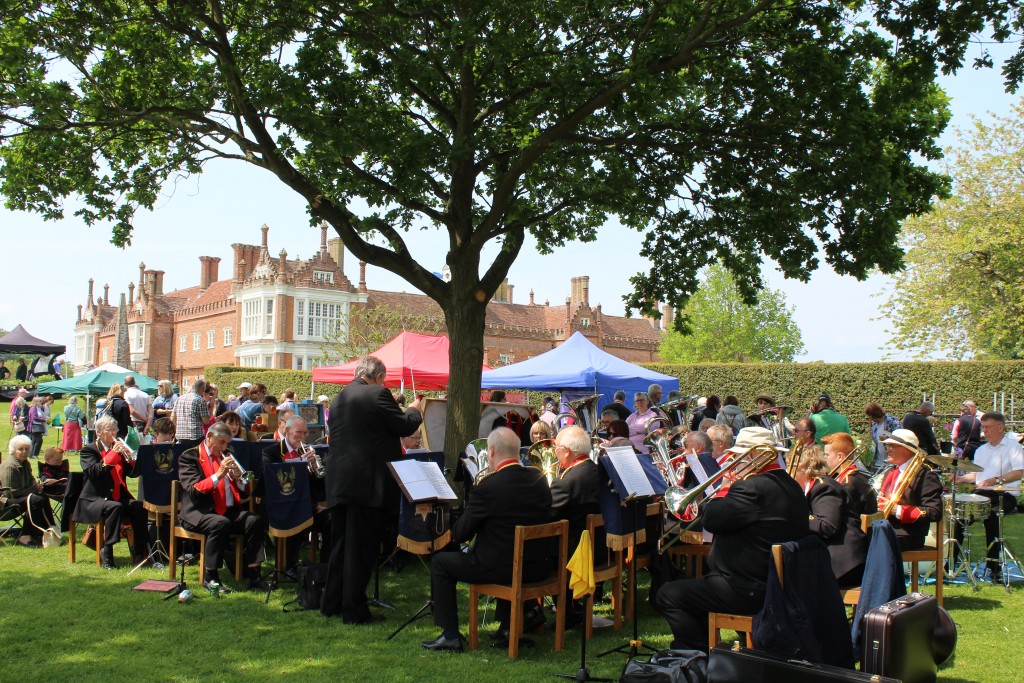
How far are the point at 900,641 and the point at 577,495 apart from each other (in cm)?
254

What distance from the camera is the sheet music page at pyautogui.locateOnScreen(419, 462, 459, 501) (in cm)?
653

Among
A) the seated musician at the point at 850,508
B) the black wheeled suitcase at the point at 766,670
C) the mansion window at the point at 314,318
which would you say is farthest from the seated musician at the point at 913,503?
the mansion window at the point at 314,318

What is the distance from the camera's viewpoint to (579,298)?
8075 centimetres

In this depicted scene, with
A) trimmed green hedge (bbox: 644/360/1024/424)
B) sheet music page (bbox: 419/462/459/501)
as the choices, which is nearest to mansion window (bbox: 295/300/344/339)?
trimmed green hedge (bbox: 644/360/1024/424)

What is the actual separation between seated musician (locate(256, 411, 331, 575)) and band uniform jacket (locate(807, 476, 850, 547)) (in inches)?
173

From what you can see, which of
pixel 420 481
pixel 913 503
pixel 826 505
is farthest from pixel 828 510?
pixel 420 481

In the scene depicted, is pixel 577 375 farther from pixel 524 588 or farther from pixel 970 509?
pixel 524 588

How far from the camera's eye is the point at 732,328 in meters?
56.4

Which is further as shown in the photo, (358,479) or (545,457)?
(545,457)

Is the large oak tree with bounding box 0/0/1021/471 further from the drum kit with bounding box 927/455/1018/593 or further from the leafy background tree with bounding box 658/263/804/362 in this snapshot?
the leafy background tree with bounding box 658/263/804/362

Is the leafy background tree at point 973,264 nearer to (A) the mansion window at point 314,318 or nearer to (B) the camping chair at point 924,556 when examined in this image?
(B) the camping chair at point 924,556

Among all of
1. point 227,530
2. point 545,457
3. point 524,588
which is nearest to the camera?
point 524,588

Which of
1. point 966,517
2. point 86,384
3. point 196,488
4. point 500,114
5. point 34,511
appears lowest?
point 34,511

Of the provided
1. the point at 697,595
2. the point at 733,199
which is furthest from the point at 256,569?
the point at 733,199
